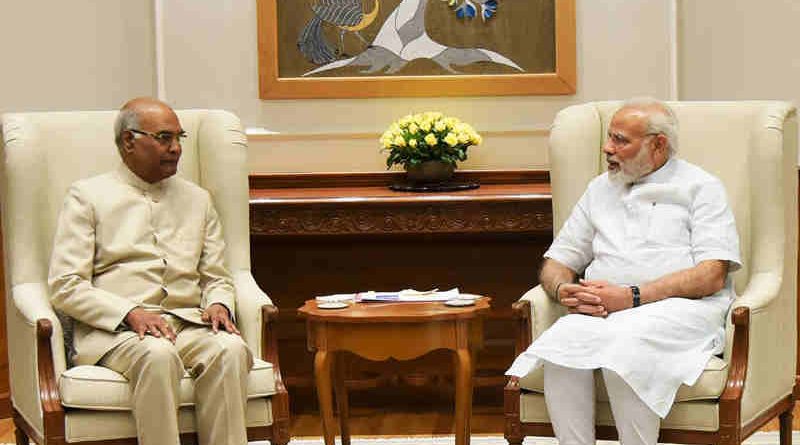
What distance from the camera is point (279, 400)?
4.12 meters

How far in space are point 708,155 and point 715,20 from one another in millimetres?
1637

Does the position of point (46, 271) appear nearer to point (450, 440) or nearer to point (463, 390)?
point (463, 390)

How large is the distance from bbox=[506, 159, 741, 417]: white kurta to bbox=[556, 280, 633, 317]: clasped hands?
0.04 m

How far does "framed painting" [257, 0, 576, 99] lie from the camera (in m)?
6.14

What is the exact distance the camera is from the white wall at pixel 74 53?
19.1 ft

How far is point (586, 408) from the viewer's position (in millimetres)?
4055

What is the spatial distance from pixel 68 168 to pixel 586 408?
6.37ft

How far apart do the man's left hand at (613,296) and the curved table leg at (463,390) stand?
47 centimetres

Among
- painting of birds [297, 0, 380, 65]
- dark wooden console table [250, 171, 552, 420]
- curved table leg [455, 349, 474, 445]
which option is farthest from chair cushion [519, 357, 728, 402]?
painting of birds [297, 0, 380, 65]

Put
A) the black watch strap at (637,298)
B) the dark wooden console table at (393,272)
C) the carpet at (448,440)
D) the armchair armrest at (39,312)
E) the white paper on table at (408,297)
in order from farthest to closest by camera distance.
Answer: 1. the dark wooden console table at (393,272)
2. the carpet at (448,440)
3. the white paper on table at (408,297)
4. the black watch strap at (637,298)
5. the armchair armrest at (39,312)

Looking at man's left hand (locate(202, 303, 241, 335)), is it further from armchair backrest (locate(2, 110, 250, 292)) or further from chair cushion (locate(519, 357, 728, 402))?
chair cushion (locate(519, 357, 728, 402))

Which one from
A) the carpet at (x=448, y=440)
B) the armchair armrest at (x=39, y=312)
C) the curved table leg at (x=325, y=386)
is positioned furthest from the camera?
the carpet at (x=448, y=440)

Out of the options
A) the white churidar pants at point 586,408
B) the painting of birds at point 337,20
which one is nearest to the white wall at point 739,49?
the painting of birds at point 337,20

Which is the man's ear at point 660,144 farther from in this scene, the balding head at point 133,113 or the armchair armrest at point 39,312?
the armchair armrest at point 39,312
